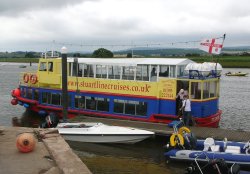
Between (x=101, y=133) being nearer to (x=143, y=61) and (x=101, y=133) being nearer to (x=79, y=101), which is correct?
(x=143, y=61)

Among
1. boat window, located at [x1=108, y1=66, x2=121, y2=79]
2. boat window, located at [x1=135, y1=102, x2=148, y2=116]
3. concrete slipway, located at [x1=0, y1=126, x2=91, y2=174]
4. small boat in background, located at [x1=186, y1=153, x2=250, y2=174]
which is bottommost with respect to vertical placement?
small boat in background, located at [x1=186, y1=153, x2=250, y2=174]

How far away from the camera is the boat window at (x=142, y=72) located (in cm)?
2318

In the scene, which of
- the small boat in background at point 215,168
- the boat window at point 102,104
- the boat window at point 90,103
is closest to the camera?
the small boat in background at point 215,168

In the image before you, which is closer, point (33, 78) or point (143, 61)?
point (143, 61)

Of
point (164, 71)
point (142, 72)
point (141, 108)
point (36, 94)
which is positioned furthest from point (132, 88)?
point (36, 94)

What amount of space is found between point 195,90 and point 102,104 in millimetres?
6368

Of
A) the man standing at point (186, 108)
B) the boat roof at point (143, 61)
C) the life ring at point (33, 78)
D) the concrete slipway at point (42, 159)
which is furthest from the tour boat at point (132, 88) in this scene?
the concrete slipway at point (42, 159)

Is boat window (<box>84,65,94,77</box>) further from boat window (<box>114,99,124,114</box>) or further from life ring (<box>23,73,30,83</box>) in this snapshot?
life ring (<box>23,73,30,83</box>)

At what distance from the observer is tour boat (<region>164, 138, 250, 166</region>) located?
15477 mm

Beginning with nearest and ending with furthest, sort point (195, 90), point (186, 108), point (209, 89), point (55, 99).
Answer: point (186, 108) → point (195, 90) → point (209, 89) → point (55, 99)

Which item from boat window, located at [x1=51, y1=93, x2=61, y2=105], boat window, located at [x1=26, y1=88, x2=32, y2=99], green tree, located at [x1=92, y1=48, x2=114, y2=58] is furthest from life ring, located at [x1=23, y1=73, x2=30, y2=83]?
green tree, located at [x1=92, y1=48, x2=114, y2=58]

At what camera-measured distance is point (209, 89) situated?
72.3ft

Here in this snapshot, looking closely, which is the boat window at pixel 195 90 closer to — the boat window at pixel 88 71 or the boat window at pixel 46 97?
the boat window at pixel 88 71

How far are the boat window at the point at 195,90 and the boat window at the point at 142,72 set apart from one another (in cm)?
310
